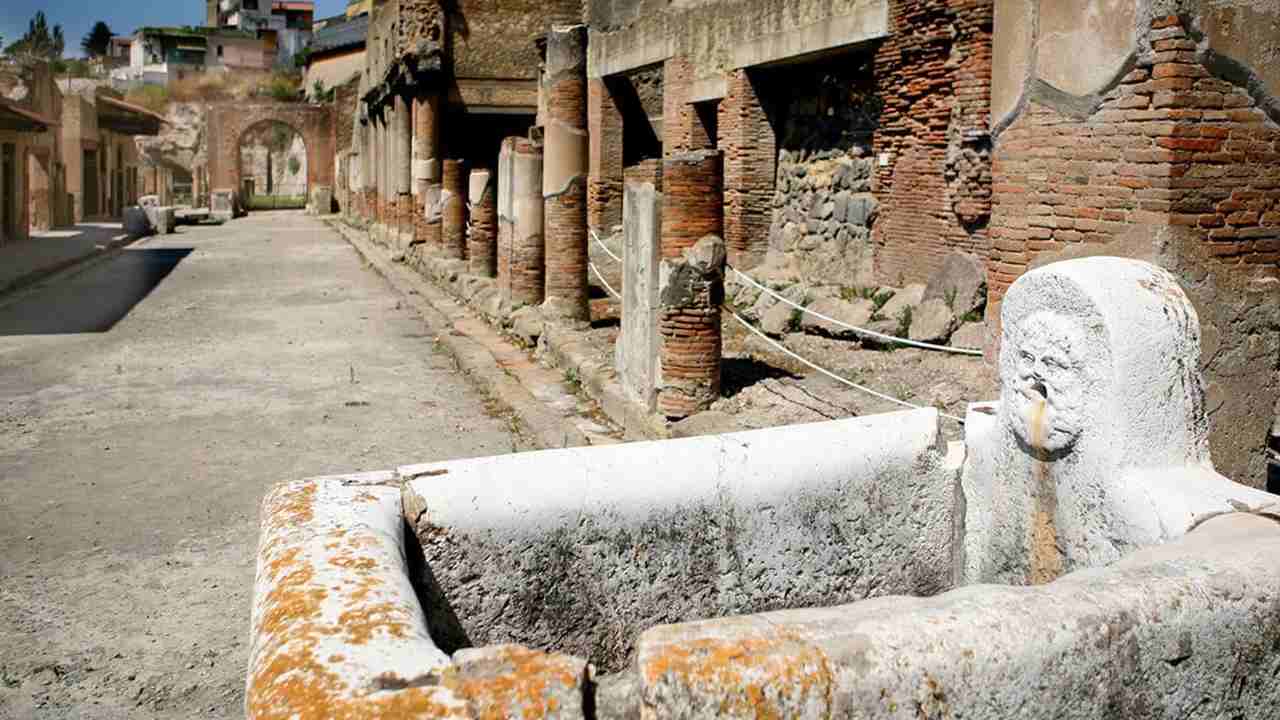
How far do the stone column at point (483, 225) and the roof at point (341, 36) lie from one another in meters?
40.9

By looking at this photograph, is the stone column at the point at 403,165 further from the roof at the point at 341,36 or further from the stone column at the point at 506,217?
the roof at the point at 341,36

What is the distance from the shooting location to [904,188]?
38.4 feet

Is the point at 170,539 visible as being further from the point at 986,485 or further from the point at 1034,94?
the point at 1034,94

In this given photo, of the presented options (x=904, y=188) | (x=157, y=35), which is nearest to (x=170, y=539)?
(x=904, y=188)

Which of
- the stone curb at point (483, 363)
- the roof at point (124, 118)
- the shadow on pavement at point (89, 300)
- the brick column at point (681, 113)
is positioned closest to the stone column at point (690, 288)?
the stone curb at point (483, 363)

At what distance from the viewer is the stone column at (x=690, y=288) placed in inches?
276

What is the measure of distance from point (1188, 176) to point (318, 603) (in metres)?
4.18

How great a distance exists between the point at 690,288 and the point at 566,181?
473 centimetres

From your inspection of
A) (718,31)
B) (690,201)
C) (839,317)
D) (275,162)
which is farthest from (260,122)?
(690,201)

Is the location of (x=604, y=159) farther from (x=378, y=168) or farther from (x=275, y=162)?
(x=275, y=162)

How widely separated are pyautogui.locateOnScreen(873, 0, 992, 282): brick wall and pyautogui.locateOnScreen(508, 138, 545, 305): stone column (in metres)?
3.33

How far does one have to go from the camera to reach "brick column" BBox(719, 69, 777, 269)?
48.3 feet

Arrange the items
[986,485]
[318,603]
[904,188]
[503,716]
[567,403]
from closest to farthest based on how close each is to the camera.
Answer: [503,716]
[318,603]
[986,485]
[567,403]
[904,188]

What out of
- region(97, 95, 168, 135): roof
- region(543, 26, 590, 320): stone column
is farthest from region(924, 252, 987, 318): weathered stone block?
region(97, 95, 168, 135): roof
